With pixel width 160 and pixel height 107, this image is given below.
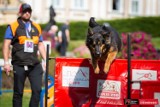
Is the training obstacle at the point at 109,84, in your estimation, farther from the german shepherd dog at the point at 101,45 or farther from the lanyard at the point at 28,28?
the lanyard at the point at 28,28

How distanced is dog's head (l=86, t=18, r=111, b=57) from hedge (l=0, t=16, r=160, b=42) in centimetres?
2280

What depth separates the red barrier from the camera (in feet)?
24.4

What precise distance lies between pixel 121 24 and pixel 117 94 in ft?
80.7

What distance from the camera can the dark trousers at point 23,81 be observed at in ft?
27.6

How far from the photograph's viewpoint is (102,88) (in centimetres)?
768

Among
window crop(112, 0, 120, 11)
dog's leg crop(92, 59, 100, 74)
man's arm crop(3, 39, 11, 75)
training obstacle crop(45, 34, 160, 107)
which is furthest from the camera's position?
window crop(112, 0, 120, 11)

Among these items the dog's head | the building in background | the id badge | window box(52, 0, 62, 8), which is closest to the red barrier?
the dog's head

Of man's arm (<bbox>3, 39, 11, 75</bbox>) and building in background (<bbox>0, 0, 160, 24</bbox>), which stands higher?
man's arm (<bbox>3, 39, 11, 75</bbox>)

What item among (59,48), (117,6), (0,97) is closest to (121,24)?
(117,6)

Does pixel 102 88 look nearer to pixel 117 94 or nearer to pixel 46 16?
pixel 117 94

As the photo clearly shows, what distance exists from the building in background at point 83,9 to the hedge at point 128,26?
3488 mm

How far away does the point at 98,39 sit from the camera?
23.0ft

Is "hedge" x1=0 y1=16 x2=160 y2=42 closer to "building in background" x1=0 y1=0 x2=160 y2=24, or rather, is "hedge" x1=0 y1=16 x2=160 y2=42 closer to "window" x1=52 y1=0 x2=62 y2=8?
"building in background" x1=0 y1=0 x2=160 y2=24

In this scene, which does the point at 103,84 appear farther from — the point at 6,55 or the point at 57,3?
the point at 57,3
